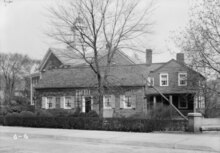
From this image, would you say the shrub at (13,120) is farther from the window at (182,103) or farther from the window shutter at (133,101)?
the window at (182,103)

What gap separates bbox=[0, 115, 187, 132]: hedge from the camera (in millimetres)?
19883

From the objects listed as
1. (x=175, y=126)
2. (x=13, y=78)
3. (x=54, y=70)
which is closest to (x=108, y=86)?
(x=175, y=126)

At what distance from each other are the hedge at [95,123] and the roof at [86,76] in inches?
501

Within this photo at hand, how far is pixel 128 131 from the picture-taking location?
2053 centimetres

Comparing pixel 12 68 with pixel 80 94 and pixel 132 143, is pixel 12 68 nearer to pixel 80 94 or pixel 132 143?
pixel 80 94

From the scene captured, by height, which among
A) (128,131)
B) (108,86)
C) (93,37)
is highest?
(93,37)

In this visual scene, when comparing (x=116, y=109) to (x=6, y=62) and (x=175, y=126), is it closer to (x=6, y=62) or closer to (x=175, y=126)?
(x=175, y=126)

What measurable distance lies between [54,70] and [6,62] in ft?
75.2

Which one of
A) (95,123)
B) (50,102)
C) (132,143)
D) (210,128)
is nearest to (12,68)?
(50,102)

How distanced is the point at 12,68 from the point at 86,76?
2690cm

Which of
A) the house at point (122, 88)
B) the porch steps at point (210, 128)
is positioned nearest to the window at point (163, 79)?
the house at point (122, 88)

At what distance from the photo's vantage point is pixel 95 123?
21984mm

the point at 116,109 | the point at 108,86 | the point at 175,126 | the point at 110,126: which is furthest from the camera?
the point at 116,109

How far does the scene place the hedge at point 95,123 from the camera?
65.2ft
